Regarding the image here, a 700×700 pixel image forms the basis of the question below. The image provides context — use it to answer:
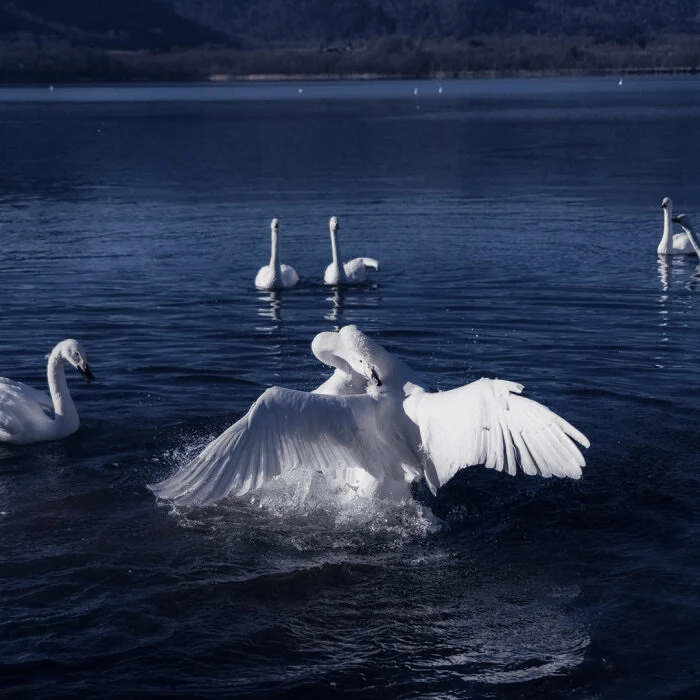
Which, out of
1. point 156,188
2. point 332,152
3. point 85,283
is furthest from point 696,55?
point 85,283

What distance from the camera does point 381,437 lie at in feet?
30.0

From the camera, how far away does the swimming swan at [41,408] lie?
11.0 m

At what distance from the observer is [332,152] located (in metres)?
43.0

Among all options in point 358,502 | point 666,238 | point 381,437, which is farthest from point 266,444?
point 666,238

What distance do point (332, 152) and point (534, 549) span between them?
115 feet

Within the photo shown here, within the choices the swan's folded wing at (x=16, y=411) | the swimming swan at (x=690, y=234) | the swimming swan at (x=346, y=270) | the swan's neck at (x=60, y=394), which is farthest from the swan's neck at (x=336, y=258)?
the swan's folded wing at (x=16, y=411)

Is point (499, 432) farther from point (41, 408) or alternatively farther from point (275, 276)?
point (275, 276)

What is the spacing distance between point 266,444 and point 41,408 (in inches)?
141

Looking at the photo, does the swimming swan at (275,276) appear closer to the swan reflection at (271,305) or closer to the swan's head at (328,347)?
the swan reflection at (271,305)

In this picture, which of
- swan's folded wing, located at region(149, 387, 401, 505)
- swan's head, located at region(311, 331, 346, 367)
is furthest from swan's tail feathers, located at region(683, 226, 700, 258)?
swan's folded wing, located at region(149, 387, 401, 505)

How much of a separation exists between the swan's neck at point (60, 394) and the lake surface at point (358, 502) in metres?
0.26

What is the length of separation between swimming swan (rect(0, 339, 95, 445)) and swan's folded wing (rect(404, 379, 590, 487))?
3.70 metres

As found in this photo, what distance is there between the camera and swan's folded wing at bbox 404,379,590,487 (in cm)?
819

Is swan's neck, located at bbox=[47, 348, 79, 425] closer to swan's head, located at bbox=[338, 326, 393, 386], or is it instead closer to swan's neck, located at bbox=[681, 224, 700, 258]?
swan's head, located at bbox=[338, 326, 393, 386]
